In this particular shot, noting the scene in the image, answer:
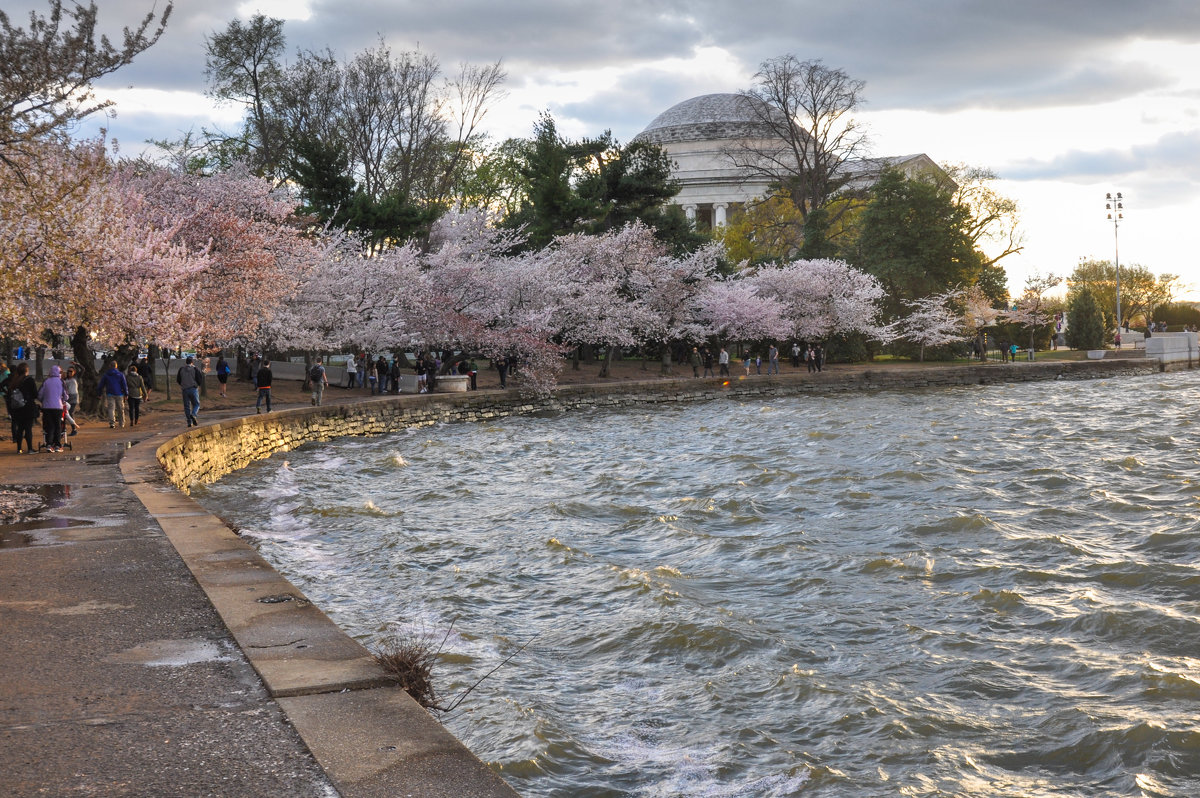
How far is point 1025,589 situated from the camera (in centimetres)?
1088

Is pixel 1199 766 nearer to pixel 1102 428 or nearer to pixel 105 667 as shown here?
pixel 105 667

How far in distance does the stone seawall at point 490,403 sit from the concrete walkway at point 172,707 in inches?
350

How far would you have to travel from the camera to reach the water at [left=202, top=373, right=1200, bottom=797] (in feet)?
22.5

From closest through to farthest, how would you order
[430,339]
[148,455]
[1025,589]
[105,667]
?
[105,667] < [1025,589] < [148,455] < [430,339]

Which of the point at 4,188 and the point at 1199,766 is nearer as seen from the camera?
the point at 1199,766

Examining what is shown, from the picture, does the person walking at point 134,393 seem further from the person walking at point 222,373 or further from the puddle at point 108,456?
the person walking at point 222,373

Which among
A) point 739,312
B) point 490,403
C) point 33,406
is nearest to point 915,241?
point 739,312

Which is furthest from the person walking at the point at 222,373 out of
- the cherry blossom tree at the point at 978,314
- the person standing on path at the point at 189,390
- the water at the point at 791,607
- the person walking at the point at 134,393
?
the cherry blossom tree at the point at 978,314

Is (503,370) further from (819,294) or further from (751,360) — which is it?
(819,294)

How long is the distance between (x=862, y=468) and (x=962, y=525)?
6.66 m

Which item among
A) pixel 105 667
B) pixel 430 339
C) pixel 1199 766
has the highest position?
pixel 430 339

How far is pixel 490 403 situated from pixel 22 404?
66.3 feet

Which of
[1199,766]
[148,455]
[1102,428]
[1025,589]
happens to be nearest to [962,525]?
[1025,589]

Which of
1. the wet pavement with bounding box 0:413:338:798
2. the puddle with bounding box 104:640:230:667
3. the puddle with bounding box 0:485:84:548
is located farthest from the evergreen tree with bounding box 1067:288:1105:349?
the puddle with bounding box 104:640:230:667
